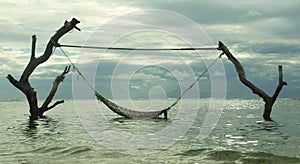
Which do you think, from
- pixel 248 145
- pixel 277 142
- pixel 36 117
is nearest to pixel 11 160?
pixel 248 145

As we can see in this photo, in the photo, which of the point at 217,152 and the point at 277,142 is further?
the point at 277,142

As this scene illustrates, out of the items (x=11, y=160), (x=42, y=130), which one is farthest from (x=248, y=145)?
(x=42, y=130)

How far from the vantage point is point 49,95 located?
90.5 feet

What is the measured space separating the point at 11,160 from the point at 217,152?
24.2 feet

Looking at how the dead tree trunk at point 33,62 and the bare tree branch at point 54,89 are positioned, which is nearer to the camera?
the dead tree trunk at point 33,62

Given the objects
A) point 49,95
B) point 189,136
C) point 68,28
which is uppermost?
point 68,28

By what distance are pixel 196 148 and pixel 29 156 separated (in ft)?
20.9

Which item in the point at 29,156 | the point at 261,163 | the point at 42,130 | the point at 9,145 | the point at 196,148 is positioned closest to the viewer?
the point at 261,163

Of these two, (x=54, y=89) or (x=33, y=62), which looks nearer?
(x=33, y=62)

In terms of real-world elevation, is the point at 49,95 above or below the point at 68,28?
below

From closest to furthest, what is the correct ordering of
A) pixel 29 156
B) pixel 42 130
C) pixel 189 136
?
1. pixel 29 156
2. pixel 189 136
3. pixel 42 130

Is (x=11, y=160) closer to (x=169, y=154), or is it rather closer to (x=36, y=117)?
(x=169, y=154)

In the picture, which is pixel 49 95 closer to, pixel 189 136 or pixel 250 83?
pixel 189 136

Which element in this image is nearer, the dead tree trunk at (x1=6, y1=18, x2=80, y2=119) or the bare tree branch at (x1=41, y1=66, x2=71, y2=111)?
the dead tree trunk at (x1=6, y1=18, x2=80, y2=119)
